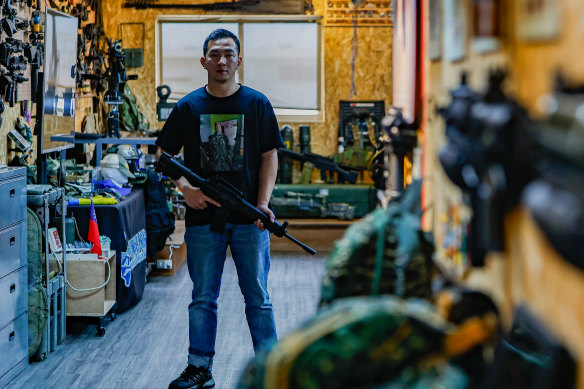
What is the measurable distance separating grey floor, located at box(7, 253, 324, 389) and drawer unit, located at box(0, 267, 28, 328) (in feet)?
1.05

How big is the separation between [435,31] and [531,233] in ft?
1.63

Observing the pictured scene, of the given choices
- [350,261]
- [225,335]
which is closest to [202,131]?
[225,335]

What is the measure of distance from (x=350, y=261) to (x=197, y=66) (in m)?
6.99

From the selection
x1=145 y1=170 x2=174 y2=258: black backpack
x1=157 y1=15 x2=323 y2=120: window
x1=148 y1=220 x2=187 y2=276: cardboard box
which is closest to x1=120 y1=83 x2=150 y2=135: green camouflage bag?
x1=157 y1=15 x2=323 y2=120: window

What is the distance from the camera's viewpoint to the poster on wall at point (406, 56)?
4.62ft

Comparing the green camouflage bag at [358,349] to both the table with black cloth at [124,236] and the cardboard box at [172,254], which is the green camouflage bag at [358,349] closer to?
the table with black cloth at [124,236]

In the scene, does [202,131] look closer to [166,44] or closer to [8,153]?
[8,153]

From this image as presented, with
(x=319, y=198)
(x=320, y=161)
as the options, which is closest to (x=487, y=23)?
(x=319, y=198)

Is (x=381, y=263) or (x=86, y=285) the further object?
(x=86, y=285)

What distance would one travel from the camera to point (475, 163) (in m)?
0.93

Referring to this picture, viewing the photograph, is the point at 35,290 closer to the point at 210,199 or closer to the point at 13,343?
the point at 13,343

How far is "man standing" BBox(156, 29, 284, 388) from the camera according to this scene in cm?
336

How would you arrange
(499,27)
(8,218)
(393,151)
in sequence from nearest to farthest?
(499,27) < (393,151) < (8,218)

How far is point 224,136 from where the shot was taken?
338cm
